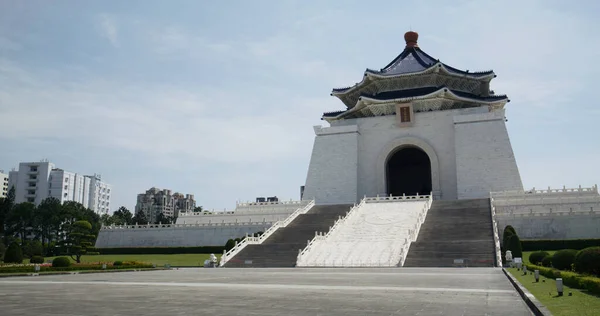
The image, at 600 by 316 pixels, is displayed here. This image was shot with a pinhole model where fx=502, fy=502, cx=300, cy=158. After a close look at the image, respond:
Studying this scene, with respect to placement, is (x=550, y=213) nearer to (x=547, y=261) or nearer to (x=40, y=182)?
(x=547, y=261)

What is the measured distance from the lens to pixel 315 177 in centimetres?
3872

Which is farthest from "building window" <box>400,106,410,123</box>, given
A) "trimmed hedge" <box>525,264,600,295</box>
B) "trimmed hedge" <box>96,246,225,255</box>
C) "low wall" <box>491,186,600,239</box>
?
"trimmed hedge" <box>525,264,600,295</box>

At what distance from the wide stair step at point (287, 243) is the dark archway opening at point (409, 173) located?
1344cm

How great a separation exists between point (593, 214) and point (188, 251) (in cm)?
2164

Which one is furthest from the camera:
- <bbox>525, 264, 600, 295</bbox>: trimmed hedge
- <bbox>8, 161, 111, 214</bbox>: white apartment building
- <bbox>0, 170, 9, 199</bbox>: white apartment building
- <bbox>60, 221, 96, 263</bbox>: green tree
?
<bbox>0, 170, 9, 199</bbox>: white apartment building

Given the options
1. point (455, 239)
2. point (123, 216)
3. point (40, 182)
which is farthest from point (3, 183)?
point (455, 239)

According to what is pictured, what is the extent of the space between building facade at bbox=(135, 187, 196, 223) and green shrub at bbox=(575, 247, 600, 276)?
92.3m

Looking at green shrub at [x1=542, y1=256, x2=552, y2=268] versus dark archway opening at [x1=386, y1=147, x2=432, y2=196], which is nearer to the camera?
green shrub at [x1=542, y1=256, x2=552, y2=268]

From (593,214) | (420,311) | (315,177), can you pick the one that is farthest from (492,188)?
(420,311)

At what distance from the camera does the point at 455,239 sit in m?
21.7

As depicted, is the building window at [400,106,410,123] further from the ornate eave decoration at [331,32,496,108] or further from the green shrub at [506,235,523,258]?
the green shrub at [506,235,523,258]

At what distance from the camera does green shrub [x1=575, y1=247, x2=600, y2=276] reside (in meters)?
9.21

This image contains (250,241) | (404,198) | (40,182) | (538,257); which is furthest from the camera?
(40,182)

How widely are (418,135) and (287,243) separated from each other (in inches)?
701
